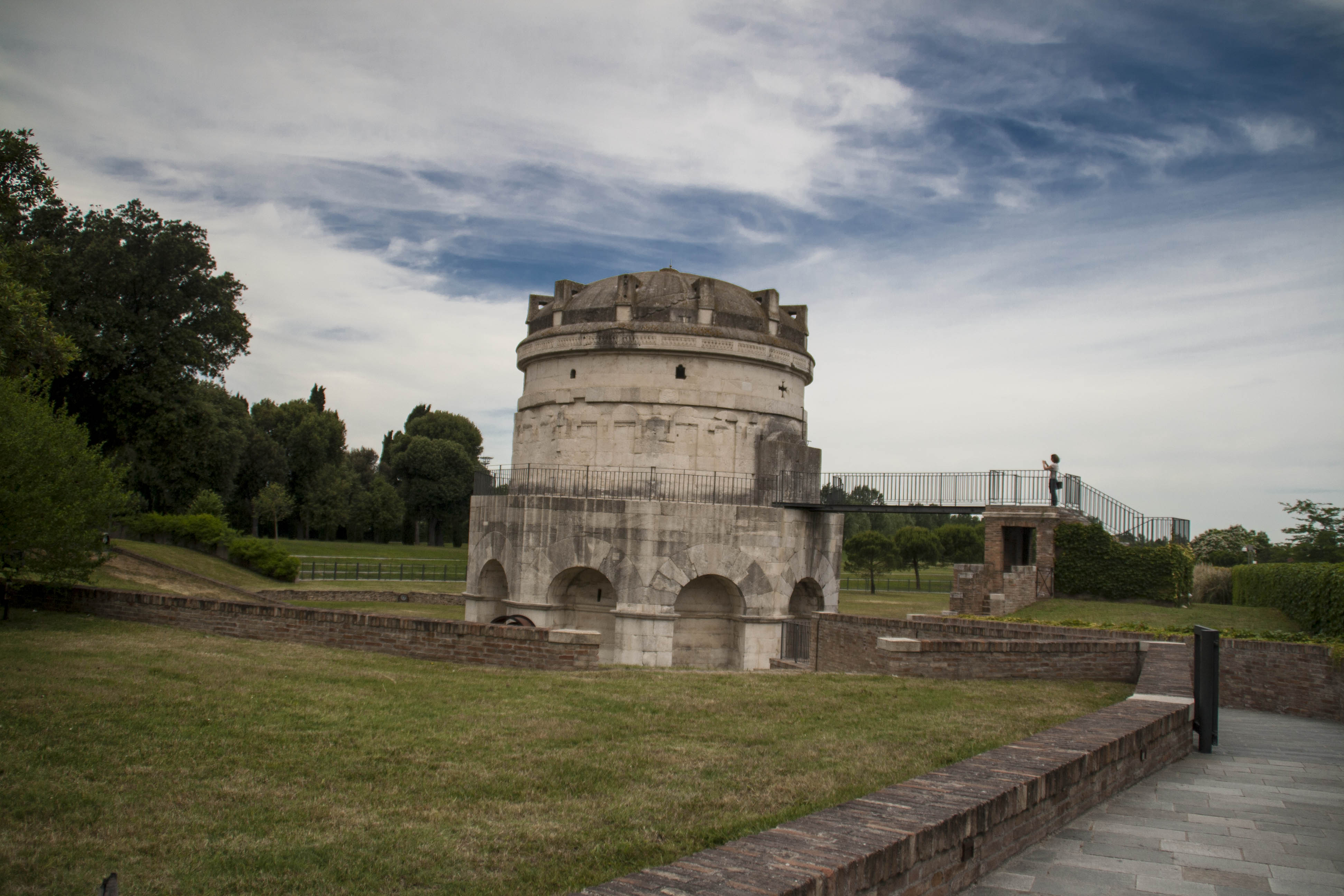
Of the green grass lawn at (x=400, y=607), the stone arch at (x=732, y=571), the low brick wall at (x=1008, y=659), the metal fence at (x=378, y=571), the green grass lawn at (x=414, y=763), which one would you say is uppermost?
the stone arch at (x=732, y=571)

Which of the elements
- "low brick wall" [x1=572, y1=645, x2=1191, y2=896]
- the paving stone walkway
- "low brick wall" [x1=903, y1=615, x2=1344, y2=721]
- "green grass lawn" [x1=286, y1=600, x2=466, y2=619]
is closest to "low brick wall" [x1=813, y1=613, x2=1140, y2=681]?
"low brick wall" [x1=903, y1=615, x2=1344, y2=721]

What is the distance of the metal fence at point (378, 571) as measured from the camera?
4631 cm

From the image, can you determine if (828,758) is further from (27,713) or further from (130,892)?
(27,713)

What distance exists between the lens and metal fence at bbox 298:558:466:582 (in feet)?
152

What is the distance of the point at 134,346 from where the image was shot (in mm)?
34125

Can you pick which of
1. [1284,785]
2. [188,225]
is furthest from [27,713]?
[188,225]

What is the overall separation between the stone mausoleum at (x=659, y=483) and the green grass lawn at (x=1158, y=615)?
544 centimetres

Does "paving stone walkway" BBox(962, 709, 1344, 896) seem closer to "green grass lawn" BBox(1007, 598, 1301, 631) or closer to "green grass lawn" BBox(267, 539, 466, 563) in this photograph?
"green grass lawn" BBox(1007, 598, 1301, 631)

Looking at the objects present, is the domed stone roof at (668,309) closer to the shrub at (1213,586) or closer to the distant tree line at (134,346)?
the distant tree line at (134,346)

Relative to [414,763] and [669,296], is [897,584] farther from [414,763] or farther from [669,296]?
[414,763]

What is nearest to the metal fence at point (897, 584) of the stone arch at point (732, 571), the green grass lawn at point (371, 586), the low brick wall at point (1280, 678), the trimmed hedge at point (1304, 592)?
the green grass lawn at point (371, 586)

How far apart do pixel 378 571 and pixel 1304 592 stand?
128ft

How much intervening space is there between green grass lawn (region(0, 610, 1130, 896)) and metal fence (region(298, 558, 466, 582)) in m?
33.3

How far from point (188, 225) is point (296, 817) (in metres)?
34.9
